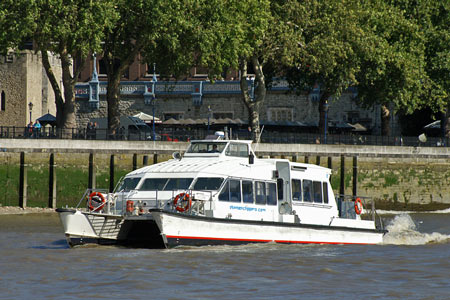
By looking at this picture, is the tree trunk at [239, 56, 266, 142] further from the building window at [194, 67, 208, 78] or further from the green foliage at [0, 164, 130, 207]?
the building window at [194, 67, 208, 78]

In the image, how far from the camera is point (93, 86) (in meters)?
79.1

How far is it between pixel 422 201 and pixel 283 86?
2206cm

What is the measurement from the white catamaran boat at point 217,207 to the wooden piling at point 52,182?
15176 mm

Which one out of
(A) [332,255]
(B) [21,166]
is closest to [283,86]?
(B) [21,166]

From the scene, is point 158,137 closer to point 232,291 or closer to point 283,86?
point 283,86

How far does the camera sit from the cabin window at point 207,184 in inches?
1212

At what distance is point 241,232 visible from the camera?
101 ft

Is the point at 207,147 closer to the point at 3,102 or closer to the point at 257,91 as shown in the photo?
the point at 257,91

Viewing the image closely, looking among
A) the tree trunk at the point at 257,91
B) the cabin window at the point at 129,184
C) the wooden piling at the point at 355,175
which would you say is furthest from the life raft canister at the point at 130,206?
the tree trunk at the point at 257,91

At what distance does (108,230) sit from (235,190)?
416 cm

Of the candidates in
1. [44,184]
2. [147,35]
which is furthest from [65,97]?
[44,184]

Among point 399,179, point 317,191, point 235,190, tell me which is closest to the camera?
point 235,190

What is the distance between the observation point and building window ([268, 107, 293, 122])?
7838 cm

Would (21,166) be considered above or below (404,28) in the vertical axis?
below
